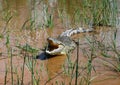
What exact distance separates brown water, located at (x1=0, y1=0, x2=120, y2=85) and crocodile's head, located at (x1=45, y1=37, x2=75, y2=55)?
104 millimetres

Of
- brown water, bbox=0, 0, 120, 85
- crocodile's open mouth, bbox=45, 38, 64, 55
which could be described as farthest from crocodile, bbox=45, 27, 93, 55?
brown water, bbox=0, 0, 120, 85

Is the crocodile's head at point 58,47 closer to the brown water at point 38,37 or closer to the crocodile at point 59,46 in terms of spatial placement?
the crocodile at point 59,46

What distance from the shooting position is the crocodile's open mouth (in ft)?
15.1

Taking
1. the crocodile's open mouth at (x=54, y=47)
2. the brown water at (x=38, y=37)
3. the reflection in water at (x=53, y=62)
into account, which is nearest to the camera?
the brown water at (x=38, y=37)

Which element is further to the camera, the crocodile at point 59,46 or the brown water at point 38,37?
the crocodile at point 59,46

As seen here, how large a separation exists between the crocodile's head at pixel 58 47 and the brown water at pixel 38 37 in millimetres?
104

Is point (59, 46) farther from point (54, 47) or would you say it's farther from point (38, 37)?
point (38, 37)

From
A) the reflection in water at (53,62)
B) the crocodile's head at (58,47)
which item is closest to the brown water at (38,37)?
the reflection in water at (53,62)

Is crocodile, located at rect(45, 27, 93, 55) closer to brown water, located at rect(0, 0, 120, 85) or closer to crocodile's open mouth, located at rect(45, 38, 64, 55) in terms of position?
crocodile's open mouth, located at rect(45, 38, 64, 55)

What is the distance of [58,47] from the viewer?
4781mm

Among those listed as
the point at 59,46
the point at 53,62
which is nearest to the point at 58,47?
the point at 59,46

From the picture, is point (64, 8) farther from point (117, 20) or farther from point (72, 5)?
point (117, 20)

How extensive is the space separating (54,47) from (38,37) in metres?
0.92

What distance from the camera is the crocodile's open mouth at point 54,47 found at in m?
4.59
